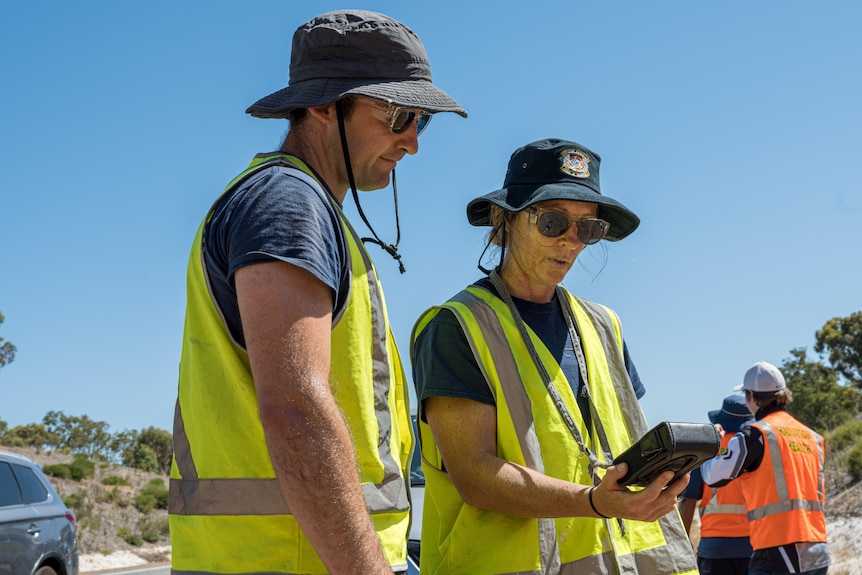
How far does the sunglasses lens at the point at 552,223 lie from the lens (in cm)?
343

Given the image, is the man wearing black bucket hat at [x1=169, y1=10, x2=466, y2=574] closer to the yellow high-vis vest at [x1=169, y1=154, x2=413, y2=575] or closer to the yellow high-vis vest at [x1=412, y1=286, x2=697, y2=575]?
the yellow high-vis vest at [x1=169, y1=154, x2=413, y2=575]

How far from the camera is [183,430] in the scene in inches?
86.6

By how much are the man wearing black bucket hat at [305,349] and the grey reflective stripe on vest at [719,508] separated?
597 cm

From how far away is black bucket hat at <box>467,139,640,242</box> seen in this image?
342 centimetres

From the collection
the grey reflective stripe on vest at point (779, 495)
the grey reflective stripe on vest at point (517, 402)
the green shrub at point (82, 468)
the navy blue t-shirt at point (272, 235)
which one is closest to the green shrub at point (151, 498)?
the green shrub at point (82, 468)

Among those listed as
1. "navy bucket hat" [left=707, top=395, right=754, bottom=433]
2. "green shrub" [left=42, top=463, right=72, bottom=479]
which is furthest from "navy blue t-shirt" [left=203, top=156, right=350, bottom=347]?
"green shrub" [left=42, top=463, right=72, bottom=479]

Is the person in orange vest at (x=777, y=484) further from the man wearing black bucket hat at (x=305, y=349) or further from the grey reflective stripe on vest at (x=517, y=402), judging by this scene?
the man wearing black bucket hat at (x=305, y=349)

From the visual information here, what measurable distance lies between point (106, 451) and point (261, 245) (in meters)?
47.2

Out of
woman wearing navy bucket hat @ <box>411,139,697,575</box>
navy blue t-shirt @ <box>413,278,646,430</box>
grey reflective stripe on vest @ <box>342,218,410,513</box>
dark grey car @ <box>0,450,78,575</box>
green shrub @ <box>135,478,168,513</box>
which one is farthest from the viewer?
green shrub @ <box>135,478,168,513</box>

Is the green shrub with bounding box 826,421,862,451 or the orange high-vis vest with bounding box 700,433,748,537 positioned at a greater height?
the orange high-vis vest with bounding box 700,433,748,537

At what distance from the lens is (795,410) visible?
35.5 m

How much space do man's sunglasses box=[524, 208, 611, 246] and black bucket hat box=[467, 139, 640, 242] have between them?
2.6 inches

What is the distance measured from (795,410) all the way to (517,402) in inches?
1386

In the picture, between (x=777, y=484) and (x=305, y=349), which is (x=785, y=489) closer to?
(x=777, y=484)
